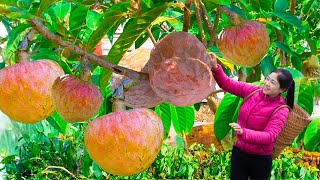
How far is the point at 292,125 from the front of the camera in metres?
1.88

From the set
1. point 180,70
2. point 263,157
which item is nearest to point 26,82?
point 180,70

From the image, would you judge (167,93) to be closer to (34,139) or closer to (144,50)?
(144,50)

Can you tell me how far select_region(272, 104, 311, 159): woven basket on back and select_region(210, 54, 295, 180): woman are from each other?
32mm

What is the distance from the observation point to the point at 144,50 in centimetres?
106

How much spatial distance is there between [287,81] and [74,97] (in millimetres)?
1049

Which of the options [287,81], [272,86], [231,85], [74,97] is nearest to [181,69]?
[74,97]

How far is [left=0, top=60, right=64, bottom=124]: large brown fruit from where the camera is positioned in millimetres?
711

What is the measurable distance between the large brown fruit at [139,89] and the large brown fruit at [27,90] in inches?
6.7

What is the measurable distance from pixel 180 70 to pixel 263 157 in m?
1.25

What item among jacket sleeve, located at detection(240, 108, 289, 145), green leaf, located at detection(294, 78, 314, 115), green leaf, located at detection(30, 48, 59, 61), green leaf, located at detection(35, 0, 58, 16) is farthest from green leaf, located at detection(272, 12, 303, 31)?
green leaf, located at detection(35, 0, 58, 16)

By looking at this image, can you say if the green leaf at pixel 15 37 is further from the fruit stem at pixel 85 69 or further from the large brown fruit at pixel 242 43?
the large brown fruit at pixel 242 43

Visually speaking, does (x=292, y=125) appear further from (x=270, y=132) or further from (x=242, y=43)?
(x=242, y=43)

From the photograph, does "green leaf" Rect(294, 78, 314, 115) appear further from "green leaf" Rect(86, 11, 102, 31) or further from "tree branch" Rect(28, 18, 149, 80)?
"tree branch" Rect(28, 18, 149, 80)

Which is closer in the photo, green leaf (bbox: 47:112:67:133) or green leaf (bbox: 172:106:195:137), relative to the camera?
green leaf (bbox: 47:112:67:133)
